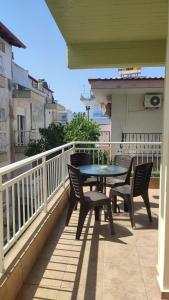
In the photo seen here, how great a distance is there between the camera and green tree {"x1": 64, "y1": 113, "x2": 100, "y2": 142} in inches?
369

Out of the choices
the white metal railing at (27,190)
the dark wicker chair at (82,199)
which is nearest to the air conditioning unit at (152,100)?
the white metal railing at (27,190)

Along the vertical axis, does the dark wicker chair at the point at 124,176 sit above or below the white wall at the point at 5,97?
below

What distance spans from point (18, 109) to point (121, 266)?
12.9m

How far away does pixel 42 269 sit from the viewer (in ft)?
10.1

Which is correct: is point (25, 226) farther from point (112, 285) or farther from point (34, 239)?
point (112, 285)

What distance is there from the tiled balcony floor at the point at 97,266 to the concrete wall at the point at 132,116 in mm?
5437

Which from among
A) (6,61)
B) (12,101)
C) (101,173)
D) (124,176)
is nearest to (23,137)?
(12,101)

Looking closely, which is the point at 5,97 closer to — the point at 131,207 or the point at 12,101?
the point at 12,101

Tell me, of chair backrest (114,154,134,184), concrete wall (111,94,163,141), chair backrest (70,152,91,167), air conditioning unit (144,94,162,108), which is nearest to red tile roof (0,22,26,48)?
concrete wall (111,94,163,141)

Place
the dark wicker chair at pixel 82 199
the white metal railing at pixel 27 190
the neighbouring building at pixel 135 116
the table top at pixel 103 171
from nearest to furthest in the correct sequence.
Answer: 1. the white metal railing at pixel 27 190
2. the dark wicker chair at pixel 82 199
3. the table top at pixel 103 171
4. the neighbouring building at pixel 135 116

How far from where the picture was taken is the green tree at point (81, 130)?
369 inches

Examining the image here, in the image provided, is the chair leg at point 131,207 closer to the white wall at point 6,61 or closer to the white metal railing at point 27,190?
the white metal railing at point 27,190

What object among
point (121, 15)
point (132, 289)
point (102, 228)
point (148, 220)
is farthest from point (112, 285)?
point (121, 15)

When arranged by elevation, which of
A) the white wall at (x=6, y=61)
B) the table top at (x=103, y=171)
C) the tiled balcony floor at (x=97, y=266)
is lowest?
the tiled balcony floor at (x=97, y=266)
